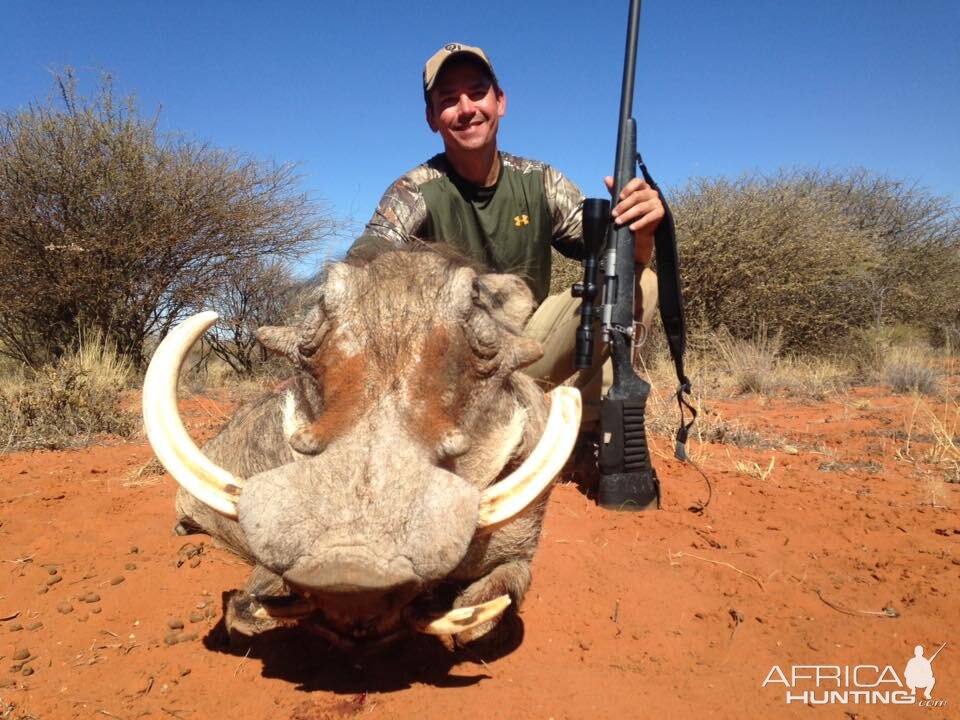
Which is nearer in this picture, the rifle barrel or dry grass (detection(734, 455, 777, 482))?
the rifle barrel

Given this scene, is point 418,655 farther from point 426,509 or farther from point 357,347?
point 357,347

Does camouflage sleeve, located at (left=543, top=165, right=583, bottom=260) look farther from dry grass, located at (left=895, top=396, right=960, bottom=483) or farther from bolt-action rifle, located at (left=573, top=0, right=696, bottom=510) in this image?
dry grass, located at (left=895, top=396, right=960, bottom=483)

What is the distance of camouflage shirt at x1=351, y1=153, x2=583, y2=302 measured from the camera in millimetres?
3602

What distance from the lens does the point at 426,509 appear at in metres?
1.29

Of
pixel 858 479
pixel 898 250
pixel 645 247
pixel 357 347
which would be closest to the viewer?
pixel 357 347

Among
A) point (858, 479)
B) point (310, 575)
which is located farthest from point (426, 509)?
point (858, 479)

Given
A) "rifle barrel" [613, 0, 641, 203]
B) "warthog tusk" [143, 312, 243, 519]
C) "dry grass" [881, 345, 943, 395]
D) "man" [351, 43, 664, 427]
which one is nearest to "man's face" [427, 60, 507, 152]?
"man" [351, 43, 664, 427]

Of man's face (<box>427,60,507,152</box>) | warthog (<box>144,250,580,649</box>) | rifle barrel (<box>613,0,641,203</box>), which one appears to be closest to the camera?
warthog (<box>144,250,580,649</box>)

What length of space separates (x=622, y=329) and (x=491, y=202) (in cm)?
123

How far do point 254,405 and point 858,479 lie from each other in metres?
3.63

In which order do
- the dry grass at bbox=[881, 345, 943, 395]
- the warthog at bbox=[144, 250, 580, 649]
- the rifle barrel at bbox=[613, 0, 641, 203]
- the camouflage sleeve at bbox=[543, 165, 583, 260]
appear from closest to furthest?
the warthog at bbox=[144, 250, 580, 649], the rifle barrel at bbox=[613, 0, 641, 203], the camouflage sleeve at bbox=[543, 165, 583, 260], the dry grass at bbox=[881, 345, 943, 395]

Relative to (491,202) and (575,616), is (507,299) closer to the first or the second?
(575,616)

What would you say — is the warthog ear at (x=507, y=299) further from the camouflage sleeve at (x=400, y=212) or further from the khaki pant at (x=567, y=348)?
the khaki pant at (x=567, y=348)
